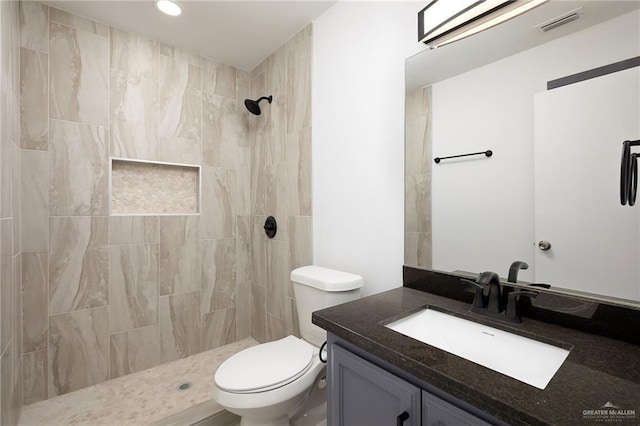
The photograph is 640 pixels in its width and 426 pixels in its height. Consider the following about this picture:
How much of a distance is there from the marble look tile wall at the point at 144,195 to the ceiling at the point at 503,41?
0.85 meters

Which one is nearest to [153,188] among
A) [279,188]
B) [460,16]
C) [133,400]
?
[279,188]

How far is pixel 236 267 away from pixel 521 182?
2121 mm

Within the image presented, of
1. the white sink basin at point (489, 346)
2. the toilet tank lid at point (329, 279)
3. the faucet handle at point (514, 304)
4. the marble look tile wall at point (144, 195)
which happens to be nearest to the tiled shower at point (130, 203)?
the marble look tile wall at point (144, 195)

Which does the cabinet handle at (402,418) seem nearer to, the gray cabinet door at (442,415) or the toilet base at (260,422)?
the gray cabinet door at (442,415)

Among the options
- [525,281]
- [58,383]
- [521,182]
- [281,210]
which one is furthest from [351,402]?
[58,383]

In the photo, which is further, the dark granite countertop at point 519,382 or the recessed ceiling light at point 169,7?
the recessed ceiling light at point 169,7

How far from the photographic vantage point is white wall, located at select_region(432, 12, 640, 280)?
90 cm

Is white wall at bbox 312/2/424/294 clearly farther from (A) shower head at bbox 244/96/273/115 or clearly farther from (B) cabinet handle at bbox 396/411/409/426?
(B) cabinet handle at bbox 396/411/409/426

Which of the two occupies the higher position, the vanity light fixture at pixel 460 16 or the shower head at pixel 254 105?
the shower head at pixel 254 105

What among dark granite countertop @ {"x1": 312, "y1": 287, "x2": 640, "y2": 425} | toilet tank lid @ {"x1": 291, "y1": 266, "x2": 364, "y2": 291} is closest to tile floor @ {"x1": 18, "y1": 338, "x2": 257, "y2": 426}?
toilet tank lid @ {"x1": 291, "y1": 266, "x2": 364, "y2": 291}

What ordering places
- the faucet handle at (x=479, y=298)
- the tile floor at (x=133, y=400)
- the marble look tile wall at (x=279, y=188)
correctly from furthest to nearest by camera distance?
the marble look tile wall at (x=279, y=188)
the tile floor at (x=133, y=400)
the faucet handle at (x=479, y=298)

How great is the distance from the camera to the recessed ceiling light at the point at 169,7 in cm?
168

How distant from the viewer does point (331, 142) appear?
176 cm

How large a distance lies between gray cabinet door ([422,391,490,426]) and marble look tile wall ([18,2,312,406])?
1.29 metres
